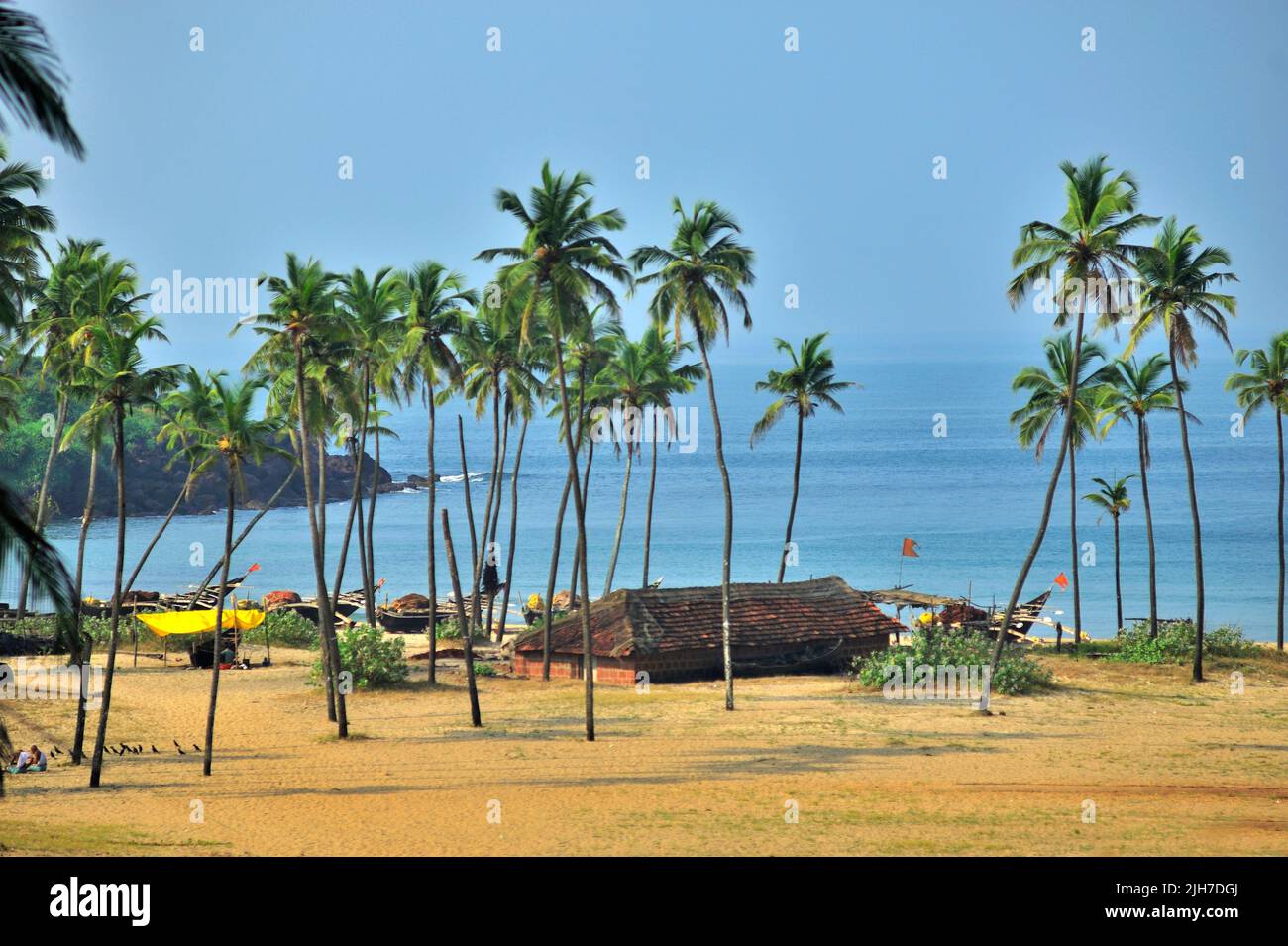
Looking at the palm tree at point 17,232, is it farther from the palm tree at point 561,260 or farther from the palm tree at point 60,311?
the palm tree at point 561,260

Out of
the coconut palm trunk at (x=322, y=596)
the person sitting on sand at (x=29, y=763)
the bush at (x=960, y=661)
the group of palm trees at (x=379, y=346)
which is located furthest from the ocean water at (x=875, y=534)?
the person sitting on sand at (x=29, y=763)

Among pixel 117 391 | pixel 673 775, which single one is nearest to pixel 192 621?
pixel 117 391

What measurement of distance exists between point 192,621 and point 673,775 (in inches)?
707

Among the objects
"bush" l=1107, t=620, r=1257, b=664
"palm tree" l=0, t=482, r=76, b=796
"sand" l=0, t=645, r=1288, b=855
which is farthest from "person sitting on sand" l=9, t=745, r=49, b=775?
"bush" l=1107, t=620, r=1257, b=664

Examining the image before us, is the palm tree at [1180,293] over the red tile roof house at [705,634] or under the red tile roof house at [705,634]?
over

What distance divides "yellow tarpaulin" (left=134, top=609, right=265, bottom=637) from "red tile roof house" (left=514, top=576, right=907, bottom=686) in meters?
8.28

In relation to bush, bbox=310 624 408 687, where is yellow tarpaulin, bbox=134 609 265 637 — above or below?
above

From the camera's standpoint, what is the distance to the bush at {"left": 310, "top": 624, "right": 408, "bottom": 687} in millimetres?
39000

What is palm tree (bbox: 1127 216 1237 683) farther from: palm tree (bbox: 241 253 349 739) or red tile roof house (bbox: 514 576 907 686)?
palm tree (bbox: 241 253 349 739)

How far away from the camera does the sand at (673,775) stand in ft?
71.6

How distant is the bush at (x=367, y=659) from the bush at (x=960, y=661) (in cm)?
1347

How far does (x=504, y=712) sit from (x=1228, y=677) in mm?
21484

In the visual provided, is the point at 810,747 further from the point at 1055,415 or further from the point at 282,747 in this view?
the point at 1055,415

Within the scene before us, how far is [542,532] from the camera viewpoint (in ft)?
430
